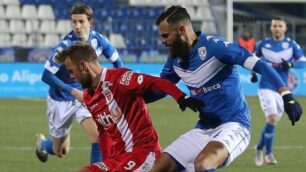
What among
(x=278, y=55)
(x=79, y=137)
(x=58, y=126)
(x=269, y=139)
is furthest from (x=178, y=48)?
(x=79, y=137)

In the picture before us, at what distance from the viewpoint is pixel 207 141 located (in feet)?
24.5

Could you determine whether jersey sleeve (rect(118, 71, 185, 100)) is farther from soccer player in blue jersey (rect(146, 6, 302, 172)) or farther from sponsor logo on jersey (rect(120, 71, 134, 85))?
soccer player in blue jersey (rect(146, 6, 302, 172))

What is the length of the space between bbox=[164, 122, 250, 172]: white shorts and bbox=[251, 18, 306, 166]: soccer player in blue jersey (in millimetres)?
5027

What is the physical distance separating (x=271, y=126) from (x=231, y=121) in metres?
5.49

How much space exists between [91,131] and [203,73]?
3090 millimetres

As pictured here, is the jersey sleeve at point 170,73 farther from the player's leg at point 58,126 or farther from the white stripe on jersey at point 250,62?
the player's leg at point 58,126

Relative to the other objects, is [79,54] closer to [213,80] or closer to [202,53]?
[202,53]

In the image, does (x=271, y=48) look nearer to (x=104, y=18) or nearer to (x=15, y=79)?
(x=15, y=79)

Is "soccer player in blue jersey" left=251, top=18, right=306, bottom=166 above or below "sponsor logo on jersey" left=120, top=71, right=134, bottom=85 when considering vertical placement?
below

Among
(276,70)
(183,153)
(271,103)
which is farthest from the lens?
(276,70)

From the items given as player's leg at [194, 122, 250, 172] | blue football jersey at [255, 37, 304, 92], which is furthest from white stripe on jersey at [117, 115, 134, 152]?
blue football jersey at [255, 37, 304, 92]

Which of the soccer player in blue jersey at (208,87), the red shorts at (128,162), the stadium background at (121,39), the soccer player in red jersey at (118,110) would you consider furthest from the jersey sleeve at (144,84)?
the stadium background at (121,39)

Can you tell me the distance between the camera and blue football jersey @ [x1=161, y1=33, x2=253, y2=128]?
24.7 ft

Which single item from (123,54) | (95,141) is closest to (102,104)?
(95,141)
